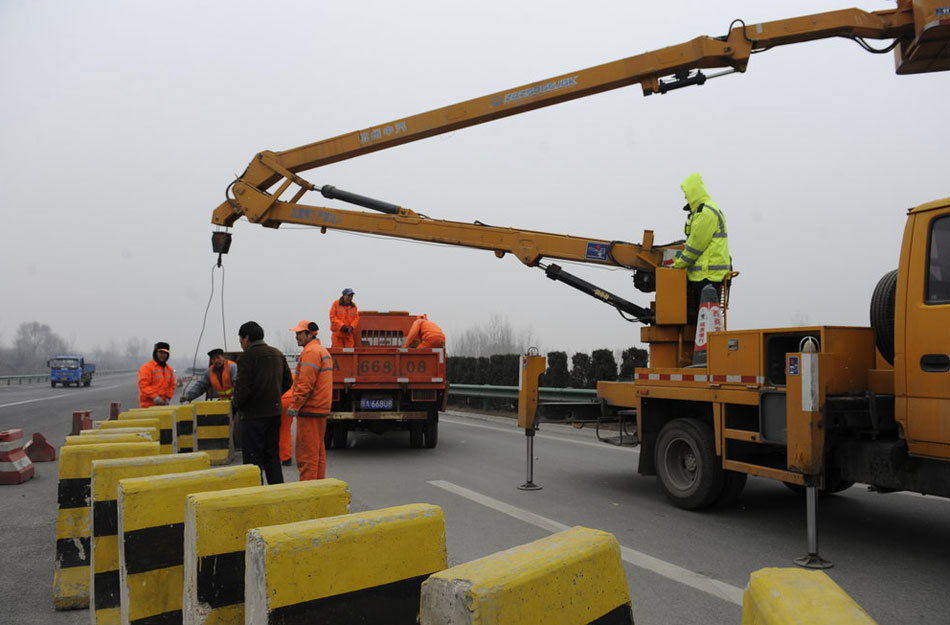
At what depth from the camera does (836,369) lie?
497 centimetres

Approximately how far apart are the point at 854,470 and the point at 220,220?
10.3 meters

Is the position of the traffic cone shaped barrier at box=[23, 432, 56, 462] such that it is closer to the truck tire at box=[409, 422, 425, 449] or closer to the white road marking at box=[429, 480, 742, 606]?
the truck tire at box=[409, 422, 425, 449]

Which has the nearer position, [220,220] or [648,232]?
[648,232]

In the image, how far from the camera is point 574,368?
16.8m

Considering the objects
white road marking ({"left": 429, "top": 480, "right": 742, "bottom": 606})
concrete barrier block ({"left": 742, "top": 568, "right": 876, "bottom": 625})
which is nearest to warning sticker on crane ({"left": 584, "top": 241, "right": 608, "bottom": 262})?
white road marking ({"left": 429, "top": 480, "right": 742, "bottom": 606})

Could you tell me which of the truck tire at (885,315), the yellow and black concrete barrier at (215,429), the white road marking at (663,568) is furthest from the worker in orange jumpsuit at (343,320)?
the truck tire at (885,315)

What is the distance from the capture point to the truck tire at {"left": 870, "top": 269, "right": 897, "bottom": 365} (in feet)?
16.6

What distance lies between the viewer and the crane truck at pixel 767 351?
4617 mm

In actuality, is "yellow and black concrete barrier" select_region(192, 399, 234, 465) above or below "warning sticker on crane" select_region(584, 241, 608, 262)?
below

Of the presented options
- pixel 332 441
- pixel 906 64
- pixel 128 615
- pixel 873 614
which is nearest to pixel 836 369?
pixel 873 614

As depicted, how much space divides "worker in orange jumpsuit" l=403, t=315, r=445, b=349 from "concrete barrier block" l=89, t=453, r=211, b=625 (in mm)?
7444

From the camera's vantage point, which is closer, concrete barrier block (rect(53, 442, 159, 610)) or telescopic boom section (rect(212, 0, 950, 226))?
concrete barrier block (rect(53, 442, 159, 610))

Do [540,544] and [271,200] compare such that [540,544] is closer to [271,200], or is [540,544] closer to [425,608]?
[425,608]

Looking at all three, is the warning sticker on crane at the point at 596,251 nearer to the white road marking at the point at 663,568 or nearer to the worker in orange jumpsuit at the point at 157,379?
the white road marking at the point at 663,568
